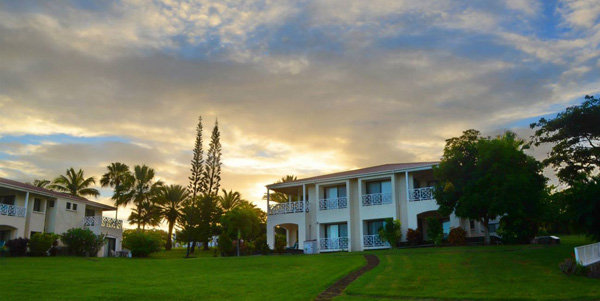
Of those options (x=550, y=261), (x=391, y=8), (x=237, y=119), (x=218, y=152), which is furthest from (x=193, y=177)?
(x=550, y=261)

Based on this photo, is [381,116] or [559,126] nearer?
[381,116]

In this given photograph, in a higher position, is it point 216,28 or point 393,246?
point 216,28

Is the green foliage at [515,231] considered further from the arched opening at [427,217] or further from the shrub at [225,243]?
the shrub at [225,243]

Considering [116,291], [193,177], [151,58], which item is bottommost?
[116,291]

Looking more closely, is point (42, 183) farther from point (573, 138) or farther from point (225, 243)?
point (573, 138)

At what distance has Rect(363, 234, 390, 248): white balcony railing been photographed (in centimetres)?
3953

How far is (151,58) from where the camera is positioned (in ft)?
94.5

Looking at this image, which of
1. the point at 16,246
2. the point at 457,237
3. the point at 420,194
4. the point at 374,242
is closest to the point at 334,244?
the point at 374,242

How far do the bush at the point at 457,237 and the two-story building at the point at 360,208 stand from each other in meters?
2.31

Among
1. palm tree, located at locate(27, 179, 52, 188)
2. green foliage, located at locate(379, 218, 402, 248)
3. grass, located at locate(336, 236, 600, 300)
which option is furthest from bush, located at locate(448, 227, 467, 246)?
palm tree, located at locate(27, 179, 52, 188)

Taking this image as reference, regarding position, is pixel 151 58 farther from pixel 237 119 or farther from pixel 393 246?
pixel 393 246

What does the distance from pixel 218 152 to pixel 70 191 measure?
21.5 meters

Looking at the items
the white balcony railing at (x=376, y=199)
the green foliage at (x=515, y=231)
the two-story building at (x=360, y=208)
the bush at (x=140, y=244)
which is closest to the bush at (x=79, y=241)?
the bush at (x=140, y=244)

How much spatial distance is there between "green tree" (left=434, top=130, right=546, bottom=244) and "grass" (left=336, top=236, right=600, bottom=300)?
337cm
